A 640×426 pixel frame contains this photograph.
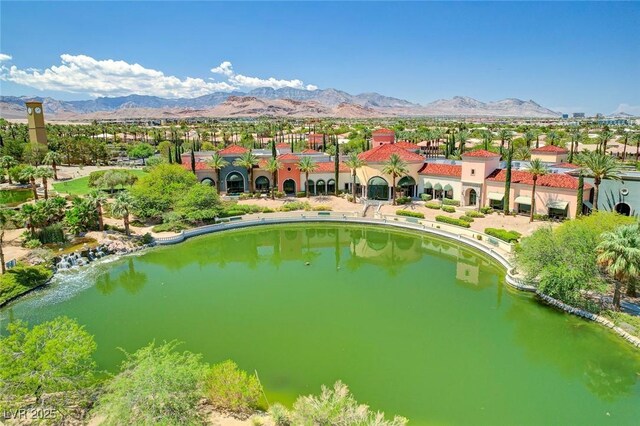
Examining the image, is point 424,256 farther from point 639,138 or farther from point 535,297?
point 639,138

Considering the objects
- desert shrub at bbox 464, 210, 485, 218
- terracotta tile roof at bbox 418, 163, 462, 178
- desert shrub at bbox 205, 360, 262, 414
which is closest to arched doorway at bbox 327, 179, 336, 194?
terracotta tile roof at bbox 418, 163, 462, 178

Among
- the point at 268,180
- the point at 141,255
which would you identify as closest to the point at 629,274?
the point at 141,255

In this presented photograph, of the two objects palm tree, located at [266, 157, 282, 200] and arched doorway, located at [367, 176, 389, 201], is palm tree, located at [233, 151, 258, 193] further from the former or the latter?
arched doorway, located at [367, 176, 389, 201]

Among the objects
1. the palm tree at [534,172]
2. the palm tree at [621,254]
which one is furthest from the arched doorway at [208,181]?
the palm tree at [621,254]

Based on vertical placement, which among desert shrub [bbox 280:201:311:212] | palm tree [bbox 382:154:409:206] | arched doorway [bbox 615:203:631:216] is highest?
palm tree [bbox 382:154:409:206]

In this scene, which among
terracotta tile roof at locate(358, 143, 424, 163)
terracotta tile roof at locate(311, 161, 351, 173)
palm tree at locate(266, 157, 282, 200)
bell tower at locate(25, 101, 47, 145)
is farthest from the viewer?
bell tower at locate(25, 101, 47, 145)

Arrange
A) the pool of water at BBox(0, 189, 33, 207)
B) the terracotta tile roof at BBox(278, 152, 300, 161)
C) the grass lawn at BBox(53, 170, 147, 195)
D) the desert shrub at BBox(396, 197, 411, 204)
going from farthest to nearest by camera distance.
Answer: the grass lawn at BBox(53, 170, 147, 195) < the terracotta tile roof at BBox(278, 152, 300, 161) < the desert shrub at BBox(396, 197, 411, 204) < the pool of water at BBox(0, 189, 33, 207)
